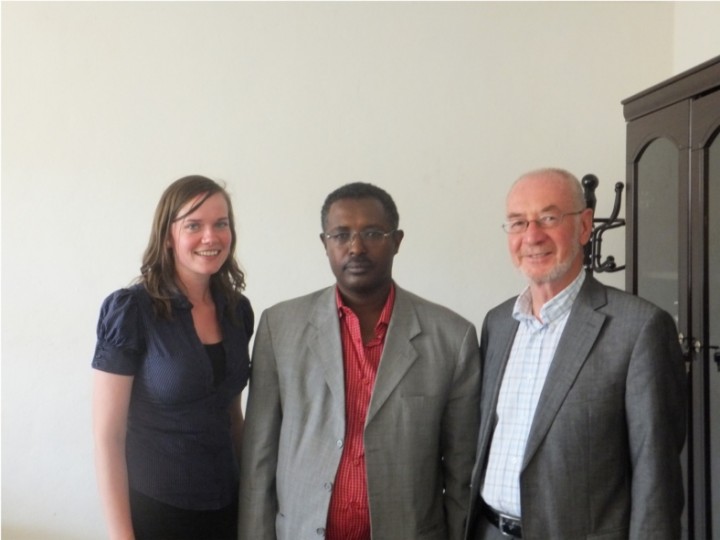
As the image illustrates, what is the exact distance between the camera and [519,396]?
149 cm

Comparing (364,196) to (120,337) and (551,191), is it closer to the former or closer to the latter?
(551,191)

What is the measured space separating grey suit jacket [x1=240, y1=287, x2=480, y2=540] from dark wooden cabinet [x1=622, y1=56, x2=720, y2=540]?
814mm

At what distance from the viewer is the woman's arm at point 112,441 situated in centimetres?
152

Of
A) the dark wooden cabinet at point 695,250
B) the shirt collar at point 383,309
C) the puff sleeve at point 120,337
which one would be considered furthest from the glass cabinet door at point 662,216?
the puff sleeve at point 120,337

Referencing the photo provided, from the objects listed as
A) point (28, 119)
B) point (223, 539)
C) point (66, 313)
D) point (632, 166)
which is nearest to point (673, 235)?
point (632, 166)

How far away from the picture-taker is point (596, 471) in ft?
4.44

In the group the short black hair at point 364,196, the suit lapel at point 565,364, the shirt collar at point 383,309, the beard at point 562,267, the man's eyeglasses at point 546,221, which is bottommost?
the suit lapel at point 565,364

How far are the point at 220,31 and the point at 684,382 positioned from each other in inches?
83.5

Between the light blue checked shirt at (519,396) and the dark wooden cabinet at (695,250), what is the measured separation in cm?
68

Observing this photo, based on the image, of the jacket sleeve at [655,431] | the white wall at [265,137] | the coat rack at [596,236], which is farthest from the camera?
the white wall at [265,137]

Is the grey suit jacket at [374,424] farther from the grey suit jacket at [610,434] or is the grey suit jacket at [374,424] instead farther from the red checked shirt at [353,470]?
the grey suit jacket at [610,434]

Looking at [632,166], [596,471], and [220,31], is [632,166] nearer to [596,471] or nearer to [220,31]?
[596,471]

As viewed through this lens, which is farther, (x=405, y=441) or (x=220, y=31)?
(x=220, y=31)

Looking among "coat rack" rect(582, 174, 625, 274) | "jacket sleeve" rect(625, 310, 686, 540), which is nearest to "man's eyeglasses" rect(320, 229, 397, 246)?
"jacket sleeve" rect(625, 310, 686, 540)
